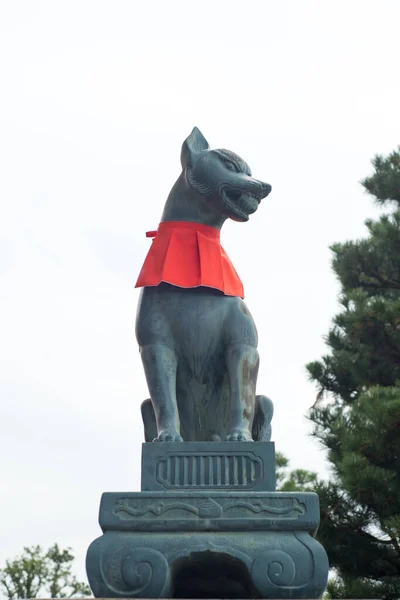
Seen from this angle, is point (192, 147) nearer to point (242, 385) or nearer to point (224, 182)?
point (224, 182)

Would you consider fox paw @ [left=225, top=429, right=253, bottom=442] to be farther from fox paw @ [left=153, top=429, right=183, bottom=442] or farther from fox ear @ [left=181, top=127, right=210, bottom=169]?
fox ear @ [left=181, top=127, right=210, bottom=169]

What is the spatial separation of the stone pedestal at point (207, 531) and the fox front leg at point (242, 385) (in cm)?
23

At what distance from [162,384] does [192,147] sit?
1485mm

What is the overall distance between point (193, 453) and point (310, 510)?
0.68m

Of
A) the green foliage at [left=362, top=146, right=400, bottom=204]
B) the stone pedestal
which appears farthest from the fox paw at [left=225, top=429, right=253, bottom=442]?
the green foliage at [left=362, top=146, right=400, bottom=204]

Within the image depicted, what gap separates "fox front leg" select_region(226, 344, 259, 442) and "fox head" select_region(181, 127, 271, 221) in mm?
854

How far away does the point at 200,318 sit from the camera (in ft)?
16.7

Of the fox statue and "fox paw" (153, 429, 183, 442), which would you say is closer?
"fox paw" (153, 429, 183, 442)

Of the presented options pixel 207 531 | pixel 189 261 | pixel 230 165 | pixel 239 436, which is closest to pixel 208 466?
pixel 239 436

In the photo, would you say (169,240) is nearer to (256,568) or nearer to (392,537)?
(256,568)

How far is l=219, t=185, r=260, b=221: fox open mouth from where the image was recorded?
17.3 feet

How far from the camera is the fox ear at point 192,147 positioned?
5.35 meters

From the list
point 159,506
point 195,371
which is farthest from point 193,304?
point 159,506

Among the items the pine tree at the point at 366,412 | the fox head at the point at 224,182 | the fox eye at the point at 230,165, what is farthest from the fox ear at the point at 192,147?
the pine tree at the point at 366,412
